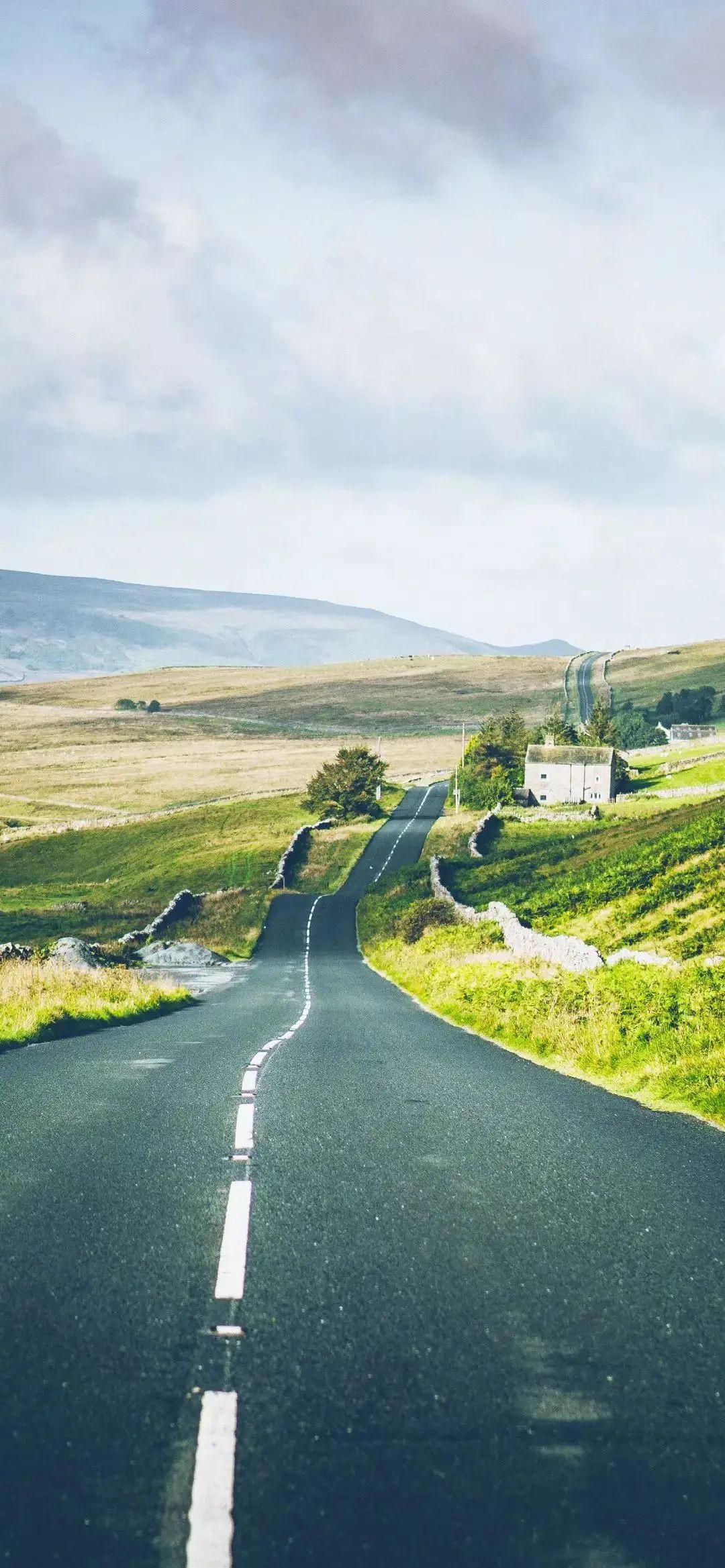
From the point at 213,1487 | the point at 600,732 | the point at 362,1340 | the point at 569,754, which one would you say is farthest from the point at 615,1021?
the point at 600,732

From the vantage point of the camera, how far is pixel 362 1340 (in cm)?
577

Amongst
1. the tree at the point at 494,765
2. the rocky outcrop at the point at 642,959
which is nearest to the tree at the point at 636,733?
the tree at the point at 494,765

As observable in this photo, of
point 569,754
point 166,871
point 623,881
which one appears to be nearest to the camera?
point 623,881

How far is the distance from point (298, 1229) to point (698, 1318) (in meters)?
2.63

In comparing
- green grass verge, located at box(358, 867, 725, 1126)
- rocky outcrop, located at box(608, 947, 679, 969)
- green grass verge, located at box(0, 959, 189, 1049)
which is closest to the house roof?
green grass verge, located at box(358, 867, 725, 1126)

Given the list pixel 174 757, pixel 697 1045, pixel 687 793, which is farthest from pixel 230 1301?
pixel 174 757

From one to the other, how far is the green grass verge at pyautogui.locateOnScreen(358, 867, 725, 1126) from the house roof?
80321 mm

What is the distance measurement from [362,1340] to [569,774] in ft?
353

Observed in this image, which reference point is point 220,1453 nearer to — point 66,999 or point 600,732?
point 66,999

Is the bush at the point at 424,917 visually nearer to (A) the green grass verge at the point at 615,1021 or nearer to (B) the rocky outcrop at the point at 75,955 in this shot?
(B) the rocky outcrop at the point at 75,955

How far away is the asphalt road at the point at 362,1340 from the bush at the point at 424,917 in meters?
39.7

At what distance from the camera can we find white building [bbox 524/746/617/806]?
110 m

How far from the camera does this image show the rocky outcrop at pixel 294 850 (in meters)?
80.5

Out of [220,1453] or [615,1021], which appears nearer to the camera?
[220,1453]
